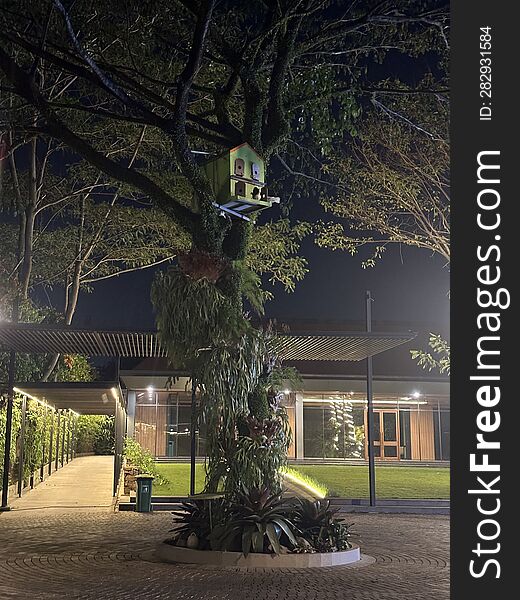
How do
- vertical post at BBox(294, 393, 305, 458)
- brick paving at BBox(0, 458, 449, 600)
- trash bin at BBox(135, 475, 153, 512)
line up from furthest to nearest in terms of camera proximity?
vertical post at BBox(294, 393, 305, 458) → trash bin at BBox(135, 475, 153, 512) → brick paving at BBox(0, 458, 449, 600)

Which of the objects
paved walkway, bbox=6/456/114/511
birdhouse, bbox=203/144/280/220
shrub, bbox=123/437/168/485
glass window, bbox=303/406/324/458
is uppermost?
birdhouse, bbox=203/144/280/220

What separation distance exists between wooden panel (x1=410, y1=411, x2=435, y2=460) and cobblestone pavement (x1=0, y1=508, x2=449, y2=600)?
20906mm

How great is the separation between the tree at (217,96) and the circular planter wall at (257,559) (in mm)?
874

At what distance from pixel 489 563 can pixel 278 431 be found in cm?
525

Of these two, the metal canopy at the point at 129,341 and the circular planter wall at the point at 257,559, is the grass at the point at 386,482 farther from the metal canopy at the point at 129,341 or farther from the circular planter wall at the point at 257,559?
the circular planter wall at the point at 257,559

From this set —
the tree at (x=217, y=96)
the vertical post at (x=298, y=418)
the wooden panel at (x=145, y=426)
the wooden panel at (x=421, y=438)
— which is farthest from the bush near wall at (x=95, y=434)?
the tree at (x=217, y=96)

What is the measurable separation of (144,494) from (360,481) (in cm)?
883

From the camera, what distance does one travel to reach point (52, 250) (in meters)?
23.5

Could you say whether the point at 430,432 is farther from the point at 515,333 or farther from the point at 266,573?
the point at 515,333

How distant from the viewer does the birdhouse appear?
34.6 ft

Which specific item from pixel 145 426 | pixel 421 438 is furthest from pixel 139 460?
pixel 421 438

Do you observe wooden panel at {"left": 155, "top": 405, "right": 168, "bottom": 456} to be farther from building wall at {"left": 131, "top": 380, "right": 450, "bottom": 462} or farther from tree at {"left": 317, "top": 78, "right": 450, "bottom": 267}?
tree at {"left": 317, "top": 78, "right": 450, "bottom": 267}

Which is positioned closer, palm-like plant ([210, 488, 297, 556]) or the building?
palm-like plant ([210, 488, 297, 556])

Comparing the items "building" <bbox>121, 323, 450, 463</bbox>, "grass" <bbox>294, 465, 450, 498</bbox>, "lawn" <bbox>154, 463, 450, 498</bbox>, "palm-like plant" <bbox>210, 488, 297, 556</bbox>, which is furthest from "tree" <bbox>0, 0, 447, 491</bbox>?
"building" <bbox>121, 323, 450, 463</bbox>
